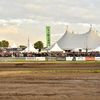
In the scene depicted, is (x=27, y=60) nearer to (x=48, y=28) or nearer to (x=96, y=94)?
(x=48, y=28)

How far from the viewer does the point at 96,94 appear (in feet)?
28.8

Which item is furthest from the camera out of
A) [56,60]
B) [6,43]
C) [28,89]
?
[6,43]

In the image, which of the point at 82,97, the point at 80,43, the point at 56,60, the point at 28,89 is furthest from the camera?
the point at 80,43

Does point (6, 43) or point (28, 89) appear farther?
point (6, 43)

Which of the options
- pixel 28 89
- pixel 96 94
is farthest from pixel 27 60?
pixel 96 94

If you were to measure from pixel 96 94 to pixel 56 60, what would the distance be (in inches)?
925

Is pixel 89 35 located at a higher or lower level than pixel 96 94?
higher

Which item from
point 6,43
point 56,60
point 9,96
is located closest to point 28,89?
point 9,96

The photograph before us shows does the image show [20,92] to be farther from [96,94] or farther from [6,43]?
[6,43]

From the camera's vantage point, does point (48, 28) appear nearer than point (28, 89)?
No

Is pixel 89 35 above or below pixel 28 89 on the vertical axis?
above

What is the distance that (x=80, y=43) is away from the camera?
68.0m

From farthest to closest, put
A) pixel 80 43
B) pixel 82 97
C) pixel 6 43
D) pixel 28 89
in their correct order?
pixel 6 43 → pixel 80 43 → pixel 28 89 → pixel 82 97

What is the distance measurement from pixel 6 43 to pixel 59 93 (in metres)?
171
